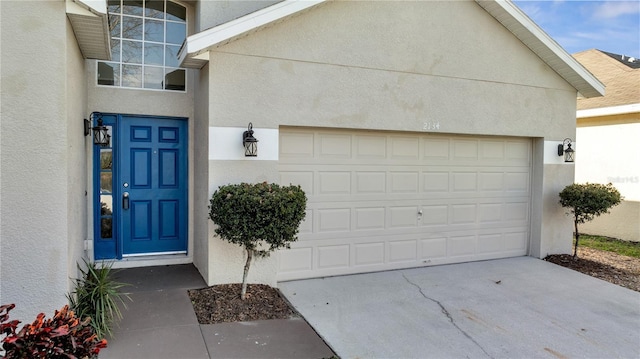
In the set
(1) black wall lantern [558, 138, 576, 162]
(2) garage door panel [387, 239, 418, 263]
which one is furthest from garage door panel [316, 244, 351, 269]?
(1) black wall lantern [558, 138, 576, 162]

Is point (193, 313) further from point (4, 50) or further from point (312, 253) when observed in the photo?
point (4, 50)

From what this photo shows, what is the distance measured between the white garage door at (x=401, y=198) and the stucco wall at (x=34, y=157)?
2883 millimetres

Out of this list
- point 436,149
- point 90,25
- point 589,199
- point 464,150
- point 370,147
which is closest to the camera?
point 90,25

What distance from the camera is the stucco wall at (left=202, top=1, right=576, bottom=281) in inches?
223

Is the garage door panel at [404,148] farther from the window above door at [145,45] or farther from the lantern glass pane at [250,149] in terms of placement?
the window above door at [145,45]

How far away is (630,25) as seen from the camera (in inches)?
422

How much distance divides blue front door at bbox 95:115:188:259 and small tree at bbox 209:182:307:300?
174 centimetres

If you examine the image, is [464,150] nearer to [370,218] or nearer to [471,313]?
[370,218]

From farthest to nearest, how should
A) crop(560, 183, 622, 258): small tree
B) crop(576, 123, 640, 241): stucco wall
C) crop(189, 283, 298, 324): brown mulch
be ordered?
crop(576, 123, 640, 241): stucco wall < crop(560, 183, 622, 258): small tree < crop(189, 283, 298, 324): brown mulch

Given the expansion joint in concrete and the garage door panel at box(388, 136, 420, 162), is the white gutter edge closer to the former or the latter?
the garage door panel at box(388, 136, 420, 162)

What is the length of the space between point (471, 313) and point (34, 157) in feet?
16.7

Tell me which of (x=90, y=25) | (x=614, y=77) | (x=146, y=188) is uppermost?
(x=614, y=77)

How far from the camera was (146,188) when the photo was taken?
644 centimetres

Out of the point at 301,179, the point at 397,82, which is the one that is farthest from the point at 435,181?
the point at 301,179
